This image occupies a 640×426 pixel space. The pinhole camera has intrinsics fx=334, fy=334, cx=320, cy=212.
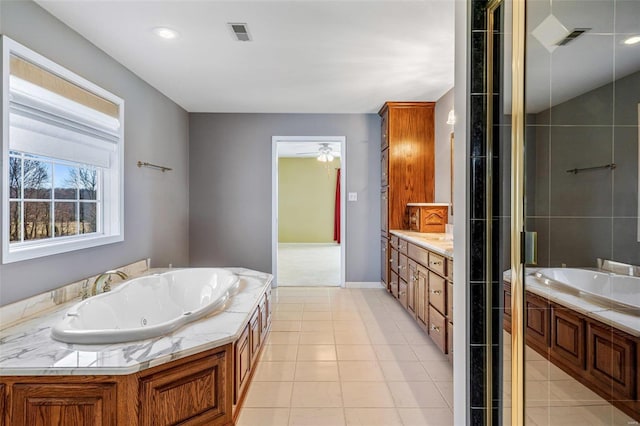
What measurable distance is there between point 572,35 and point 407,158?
3122mm

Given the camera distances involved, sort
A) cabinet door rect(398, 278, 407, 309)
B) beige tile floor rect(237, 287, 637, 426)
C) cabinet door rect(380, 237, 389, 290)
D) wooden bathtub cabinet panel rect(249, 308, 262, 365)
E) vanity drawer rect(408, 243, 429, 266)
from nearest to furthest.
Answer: beige tile floor rect(237, 287, 637, 426), wooden bathtub cabinet panel rect(249, 308, 262, 365), vanity drawer rect(408, 243, 429, 266), cabinet door rect(398, 278, 407, 309), cabinet door rect(380, 237, 389, 290)

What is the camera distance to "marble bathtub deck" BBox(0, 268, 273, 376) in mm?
1357

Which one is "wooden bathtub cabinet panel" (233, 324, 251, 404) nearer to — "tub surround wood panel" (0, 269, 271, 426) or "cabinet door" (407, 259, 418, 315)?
"tub surround wood panel" (0, 269, 271, 426)

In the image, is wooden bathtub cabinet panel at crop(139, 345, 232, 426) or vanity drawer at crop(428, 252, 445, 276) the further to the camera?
vanity drawer at crop(428, 252, 445, 276)

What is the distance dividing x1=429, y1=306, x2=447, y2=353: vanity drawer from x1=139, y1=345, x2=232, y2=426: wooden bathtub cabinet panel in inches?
62.0

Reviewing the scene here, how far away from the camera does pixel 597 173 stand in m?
1.00

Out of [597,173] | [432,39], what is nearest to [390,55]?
[432,39]

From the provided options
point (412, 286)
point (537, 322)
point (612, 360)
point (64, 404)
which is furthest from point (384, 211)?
point (64, 404)

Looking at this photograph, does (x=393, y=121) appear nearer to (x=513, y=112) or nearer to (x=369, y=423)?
(x=513, y=112)

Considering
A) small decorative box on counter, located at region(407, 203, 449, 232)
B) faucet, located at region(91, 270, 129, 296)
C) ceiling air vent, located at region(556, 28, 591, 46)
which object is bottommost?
faucet, located at region(91, 270, 129, 296)

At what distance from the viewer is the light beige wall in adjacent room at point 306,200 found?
9195 mm

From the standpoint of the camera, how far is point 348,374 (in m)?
2.32

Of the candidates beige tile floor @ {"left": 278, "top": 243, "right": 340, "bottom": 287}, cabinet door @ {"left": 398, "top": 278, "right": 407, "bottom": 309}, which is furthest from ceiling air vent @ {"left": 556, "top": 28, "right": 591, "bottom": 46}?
beige tile floor @ {"left": 278, "top": 243, "right": 340, "bottom": 287}

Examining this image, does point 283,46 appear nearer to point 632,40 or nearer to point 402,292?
point 632,40
